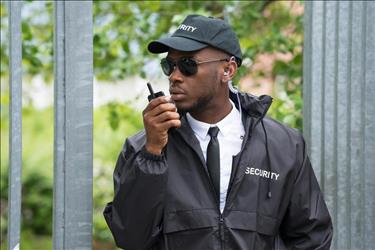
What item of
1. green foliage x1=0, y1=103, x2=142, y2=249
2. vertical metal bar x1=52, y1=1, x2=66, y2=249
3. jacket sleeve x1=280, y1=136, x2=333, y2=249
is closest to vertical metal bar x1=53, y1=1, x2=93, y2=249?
vertical metal bar x1=52, y1=1, x2=66, y2=249

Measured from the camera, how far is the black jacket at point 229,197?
2926 millimetres

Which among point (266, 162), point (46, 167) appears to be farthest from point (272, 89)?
point (46, 167)

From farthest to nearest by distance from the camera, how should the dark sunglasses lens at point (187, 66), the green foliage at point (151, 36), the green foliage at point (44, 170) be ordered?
1. the green foliage at point (44, 170)
2. the green foliage at point (151, 36)
3. the dark sunglasses lens at point (187, 66)

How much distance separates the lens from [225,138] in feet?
10.5

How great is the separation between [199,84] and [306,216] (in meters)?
0.69

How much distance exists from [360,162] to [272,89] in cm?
289

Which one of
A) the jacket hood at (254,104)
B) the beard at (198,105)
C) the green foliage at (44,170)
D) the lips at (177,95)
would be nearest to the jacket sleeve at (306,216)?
the jacket hood at (254,104)

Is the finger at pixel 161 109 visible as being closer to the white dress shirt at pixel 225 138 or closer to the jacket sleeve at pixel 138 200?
the jacket sleeve at pixel 138 200

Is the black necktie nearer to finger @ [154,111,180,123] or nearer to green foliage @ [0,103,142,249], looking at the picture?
finger @ [154,111,180,123]

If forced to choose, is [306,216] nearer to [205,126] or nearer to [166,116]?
[205,126]

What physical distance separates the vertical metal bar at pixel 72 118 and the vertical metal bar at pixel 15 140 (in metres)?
0.17

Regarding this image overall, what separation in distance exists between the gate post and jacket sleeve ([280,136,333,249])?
0.30 meters

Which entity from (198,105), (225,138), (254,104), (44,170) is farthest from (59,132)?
(44,170)

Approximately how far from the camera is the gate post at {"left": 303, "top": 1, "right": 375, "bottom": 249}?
11.6ft
